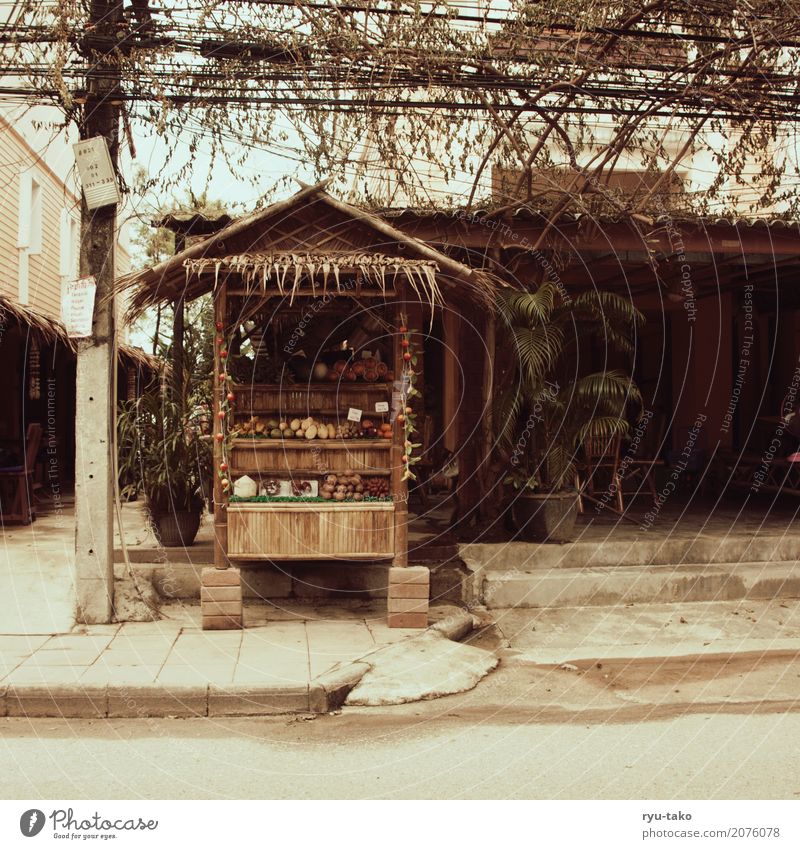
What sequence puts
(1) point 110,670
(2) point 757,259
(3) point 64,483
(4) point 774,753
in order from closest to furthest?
1. (4) point 774,753
2. (1) point 110,670
3. (2) point 757,259
4. (3) point 64,483

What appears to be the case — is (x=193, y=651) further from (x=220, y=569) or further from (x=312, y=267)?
(x=312, y=267)

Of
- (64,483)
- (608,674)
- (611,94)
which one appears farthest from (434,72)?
(64,483)

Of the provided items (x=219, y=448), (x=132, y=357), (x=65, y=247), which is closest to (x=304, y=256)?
(x=219, y=448)

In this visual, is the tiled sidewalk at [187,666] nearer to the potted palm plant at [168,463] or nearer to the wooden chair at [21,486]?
the potted palm plant at [168,463]

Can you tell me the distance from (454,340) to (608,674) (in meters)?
6.27

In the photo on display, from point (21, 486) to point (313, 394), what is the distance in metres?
4.87

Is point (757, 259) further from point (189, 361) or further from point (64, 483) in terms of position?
point (64, 483)

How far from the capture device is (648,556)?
8992 millimetres

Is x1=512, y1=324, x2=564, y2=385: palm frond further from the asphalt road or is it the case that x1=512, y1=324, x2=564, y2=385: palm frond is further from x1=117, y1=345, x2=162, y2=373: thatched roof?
x1=117, y1=345, x2=162, y2=373: thatched roof

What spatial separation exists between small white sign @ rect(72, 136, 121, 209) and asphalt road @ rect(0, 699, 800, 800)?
153 inches

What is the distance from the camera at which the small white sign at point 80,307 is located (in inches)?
286

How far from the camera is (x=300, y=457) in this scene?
7.77m

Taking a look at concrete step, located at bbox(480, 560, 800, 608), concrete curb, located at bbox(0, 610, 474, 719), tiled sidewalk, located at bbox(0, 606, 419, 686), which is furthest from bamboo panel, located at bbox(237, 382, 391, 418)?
concrete curb, located at bbox(0, 610, 474, 719)

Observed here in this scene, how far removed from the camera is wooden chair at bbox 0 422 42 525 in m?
10.9
